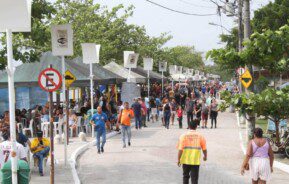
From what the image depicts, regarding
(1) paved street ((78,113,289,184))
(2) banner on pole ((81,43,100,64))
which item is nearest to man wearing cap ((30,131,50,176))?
(1) paved street ((78,113,289,184))

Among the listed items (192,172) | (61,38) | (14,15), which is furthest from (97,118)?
(14,15)

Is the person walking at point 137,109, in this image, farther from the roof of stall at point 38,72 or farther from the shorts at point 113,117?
the roof of stall at point 38,72

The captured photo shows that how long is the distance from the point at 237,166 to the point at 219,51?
3.34 metres

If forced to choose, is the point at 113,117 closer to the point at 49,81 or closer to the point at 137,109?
the point at 137,109

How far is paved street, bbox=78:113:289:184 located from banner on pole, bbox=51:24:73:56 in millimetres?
3444

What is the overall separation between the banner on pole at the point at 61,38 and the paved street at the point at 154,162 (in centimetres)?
344

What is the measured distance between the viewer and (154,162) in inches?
677

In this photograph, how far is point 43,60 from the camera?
1021 inches

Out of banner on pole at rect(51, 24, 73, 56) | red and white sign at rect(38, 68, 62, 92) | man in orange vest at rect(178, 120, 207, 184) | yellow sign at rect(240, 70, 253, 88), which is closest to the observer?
man in orange vest at rect(178, 120, 207, 184)

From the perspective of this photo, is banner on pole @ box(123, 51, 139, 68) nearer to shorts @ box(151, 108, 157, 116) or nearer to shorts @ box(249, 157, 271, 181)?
shorts @ box(151, 108, 157, 116)

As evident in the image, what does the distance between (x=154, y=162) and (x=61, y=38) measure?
451 centimetres

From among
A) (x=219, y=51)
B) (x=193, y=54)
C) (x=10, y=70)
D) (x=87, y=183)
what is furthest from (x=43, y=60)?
(x=193, y=54)

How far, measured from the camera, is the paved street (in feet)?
46.9

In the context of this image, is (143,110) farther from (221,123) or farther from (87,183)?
(87,183)
